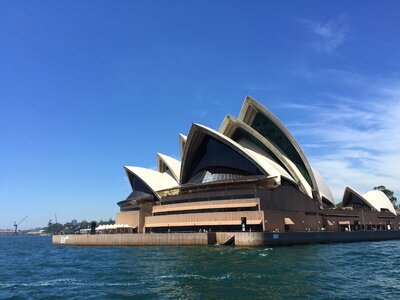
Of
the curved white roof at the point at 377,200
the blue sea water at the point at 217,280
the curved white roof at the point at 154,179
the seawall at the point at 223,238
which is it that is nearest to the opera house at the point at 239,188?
the curved white roof at the point at 154,179

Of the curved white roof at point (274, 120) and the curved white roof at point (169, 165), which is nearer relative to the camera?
the curved white roof at point (274, 120)

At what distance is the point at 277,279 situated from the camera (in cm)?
2081

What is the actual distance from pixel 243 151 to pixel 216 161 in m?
6.01

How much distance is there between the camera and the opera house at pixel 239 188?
2188 inches

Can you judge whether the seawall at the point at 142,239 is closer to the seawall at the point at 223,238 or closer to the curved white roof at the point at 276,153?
the seawall at the point at 223,238

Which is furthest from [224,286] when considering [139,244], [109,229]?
[109,229]

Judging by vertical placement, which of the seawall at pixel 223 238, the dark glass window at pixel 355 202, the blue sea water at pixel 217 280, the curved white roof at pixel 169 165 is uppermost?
the curved white roof at pixel 169 165

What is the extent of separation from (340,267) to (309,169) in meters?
41.4

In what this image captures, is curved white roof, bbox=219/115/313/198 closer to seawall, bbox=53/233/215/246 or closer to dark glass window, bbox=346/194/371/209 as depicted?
seawall, bbox=53/233/215/246

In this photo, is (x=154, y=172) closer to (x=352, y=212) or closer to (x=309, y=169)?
(x=309, y=169)

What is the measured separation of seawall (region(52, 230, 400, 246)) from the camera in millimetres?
47312

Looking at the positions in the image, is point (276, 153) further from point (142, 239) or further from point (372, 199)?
point (372, 199)

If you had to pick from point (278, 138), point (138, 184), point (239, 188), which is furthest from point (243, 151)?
point (138, 184)

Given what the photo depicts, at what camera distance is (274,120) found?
65.0 meters
